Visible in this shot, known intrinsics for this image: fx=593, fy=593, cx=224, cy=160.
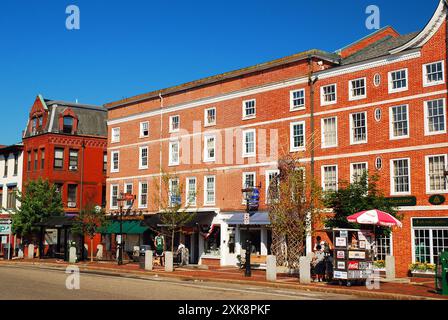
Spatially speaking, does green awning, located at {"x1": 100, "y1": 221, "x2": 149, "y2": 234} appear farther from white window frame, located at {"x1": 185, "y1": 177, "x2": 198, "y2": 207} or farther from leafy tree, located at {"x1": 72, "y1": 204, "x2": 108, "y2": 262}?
white window frame, located at {"x1": 185, "y1": 177, "x2": 198, "y2": 207}

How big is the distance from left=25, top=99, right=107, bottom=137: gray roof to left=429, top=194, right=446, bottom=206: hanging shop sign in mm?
37769

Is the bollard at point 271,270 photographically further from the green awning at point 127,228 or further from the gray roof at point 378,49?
the green awning at point 127,228

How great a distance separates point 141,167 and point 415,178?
883 inches

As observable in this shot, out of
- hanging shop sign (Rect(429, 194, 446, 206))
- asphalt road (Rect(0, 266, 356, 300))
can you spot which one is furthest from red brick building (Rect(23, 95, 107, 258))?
hanging shop sign (Rect(429, 194, 446, 206))

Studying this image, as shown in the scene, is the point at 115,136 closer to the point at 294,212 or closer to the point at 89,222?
the point at 89,222

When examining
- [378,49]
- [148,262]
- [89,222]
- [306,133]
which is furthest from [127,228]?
[378,49]

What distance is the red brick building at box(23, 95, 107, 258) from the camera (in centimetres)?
5531

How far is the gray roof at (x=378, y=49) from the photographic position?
108 feet

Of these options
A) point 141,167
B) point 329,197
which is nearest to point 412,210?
point 329,197

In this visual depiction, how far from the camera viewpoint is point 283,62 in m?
35.4

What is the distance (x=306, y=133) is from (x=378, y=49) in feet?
21.4

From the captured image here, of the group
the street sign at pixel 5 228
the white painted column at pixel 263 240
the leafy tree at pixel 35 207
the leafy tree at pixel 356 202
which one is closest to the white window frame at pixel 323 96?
the leafy tree at pixel 356 202

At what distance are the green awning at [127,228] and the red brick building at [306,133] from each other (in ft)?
4.56
